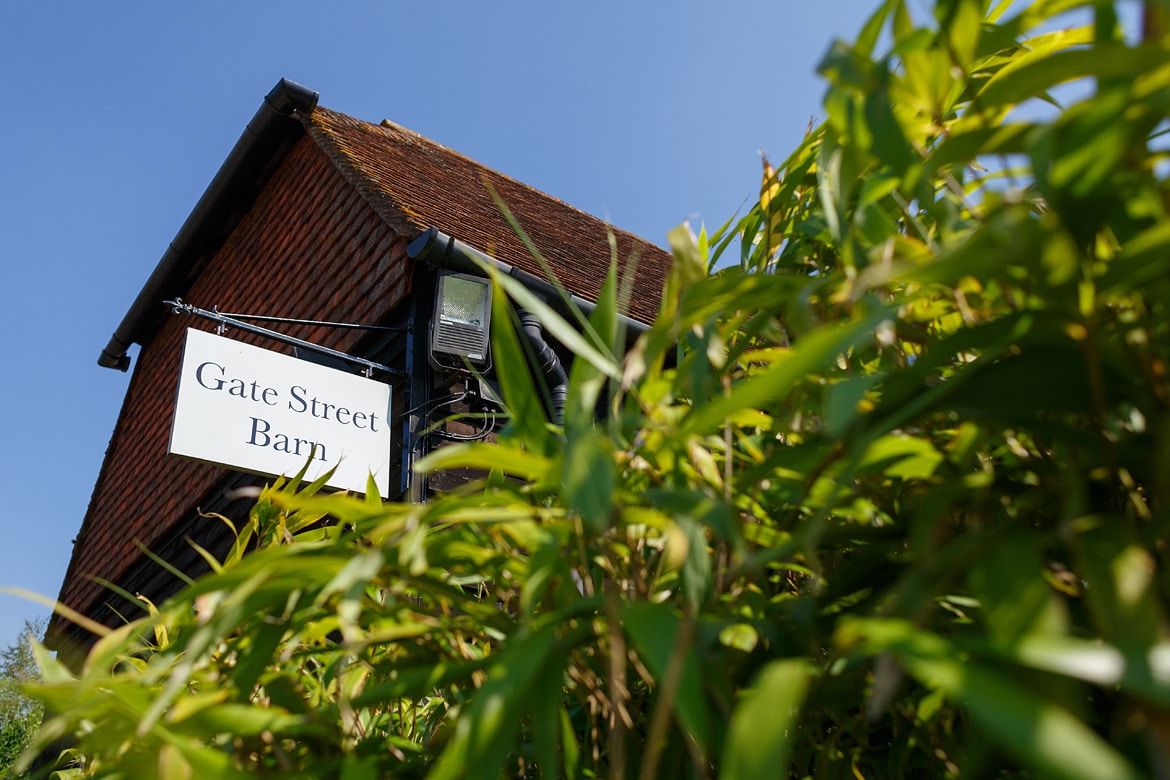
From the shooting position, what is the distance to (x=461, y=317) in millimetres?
3930

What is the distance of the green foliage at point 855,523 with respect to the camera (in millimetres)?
377

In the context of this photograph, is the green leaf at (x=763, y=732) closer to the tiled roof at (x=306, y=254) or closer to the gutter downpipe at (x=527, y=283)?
the gutter downpipe at (x=527, y=283)

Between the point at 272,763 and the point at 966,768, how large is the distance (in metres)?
0.47

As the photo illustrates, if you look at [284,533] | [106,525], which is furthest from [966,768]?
[106,525]

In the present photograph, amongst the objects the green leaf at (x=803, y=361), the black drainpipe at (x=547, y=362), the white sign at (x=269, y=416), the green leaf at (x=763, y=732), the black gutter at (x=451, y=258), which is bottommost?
the green leaf at (x=763, y=732)

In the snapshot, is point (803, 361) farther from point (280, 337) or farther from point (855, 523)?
point (280, 337)

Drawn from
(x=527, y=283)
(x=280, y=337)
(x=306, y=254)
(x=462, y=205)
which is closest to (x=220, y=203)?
(x=306, y=254)

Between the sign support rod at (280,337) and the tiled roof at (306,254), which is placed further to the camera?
the tiled roof at (306,254)

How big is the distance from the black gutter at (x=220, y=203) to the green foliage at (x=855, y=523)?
569 centimetres

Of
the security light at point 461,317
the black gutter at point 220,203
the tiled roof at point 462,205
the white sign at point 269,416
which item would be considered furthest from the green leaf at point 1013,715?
the black gutter at point 220,203

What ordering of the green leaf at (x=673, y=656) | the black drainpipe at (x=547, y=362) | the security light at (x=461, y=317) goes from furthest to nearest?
the black drainpipe at (x=547, y=362) → the security light at (x=461, y=317) → the green leaf at (x=673, y=656)

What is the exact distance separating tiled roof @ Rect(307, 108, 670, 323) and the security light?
0.47 meters

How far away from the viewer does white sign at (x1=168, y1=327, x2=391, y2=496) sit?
11.1 ft

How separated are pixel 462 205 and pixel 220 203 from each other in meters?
2.28
